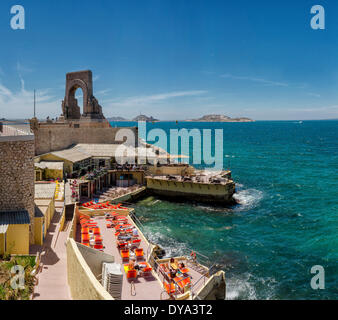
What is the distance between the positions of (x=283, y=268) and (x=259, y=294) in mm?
3952

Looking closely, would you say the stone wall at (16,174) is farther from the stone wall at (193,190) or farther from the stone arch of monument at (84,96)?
the stone arch of monument at (84,96)

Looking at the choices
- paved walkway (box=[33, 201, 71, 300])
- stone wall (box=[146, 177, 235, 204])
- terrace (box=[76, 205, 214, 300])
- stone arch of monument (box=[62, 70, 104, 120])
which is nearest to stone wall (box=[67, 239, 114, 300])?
paved walkway (box=[33, 201, 71, 300])

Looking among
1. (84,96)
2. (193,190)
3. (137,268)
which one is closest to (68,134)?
(84,96)

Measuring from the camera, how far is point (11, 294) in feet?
32.8

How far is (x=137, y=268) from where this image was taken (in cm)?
1459

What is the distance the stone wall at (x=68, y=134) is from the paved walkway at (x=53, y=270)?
22339 mm

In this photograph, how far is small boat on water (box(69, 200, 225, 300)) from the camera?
41.4 feet

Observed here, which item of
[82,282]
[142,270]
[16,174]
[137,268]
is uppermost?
[16,174]

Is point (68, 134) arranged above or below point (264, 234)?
above

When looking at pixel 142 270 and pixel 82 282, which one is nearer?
Answer: pixel 82 282

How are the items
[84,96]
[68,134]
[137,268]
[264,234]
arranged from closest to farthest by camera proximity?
[137,268] → [264,234] → [68,134] → [84,96]

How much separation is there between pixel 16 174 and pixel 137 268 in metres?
7.84

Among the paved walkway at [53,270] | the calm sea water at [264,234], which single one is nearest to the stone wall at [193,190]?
the calm sea water at [264,234]

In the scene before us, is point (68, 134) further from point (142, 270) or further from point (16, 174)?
point (142, 270)
